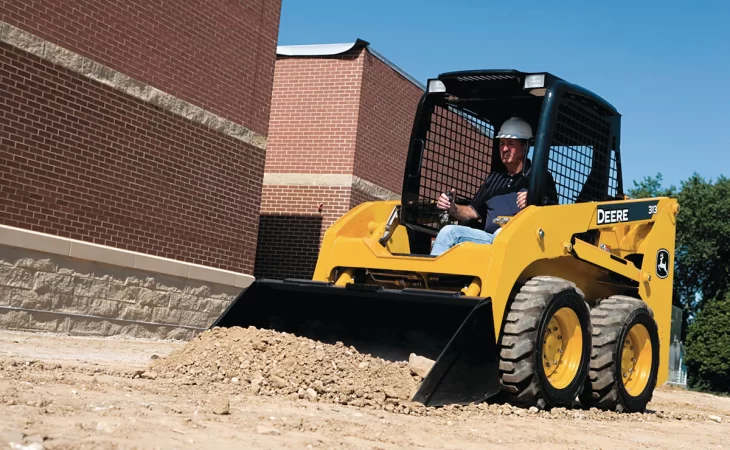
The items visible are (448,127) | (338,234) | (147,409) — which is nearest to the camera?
(147,409)

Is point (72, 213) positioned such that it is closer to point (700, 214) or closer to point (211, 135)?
point (211, 135)

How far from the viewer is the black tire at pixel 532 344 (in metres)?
7.34

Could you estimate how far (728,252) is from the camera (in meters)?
44.5

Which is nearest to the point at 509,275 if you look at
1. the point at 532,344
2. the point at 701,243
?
the point at 532,344

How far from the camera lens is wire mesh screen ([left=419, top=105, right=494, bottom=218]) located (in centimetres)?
948

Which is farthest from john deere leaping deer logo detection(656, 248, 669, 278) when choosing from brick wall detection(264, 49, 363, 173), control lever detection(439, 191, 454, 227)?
brick wall detection(264, 49, 363, 173)

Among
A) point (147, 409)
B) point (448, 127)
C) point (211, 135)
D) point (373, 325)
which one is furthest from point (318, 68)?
point (147, 409)

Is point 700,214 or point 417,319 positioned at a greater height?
point 700,214

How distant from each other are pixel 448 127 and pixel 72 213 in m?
5.90

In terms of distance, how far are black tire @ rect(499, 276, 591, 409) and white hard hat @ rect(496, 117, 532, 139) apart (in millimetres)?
1670

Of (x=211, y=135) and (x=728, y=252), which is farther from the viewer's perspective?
(x=728, y=252)

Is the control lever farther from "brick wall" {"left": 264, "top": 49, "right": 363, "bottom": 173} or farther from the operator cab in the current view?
"brick wall" {"left": 264, "top": 49, "right": 363, "bottom": 173}

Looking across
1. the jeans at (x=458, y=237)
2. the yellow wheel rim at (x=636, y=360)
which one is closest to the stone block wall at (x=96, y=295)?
the jeans at (x=458, y=237)

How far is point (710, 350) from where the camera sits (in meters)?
31.8
